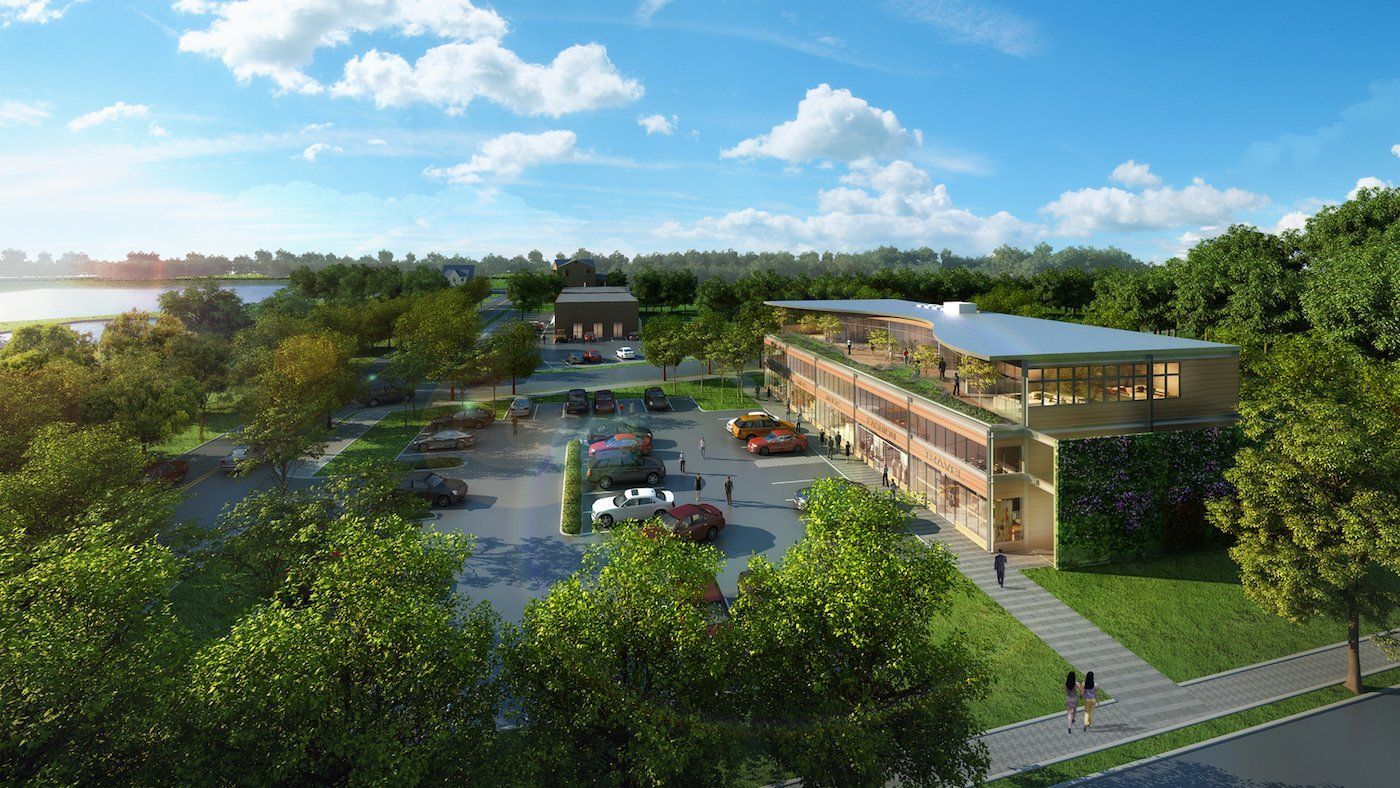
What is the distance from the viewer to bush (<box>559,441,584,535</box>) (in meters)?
28.9

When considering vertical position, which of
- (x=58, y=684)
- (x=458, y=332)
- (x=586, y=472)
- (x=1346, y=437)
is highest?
(x=458, y=332)

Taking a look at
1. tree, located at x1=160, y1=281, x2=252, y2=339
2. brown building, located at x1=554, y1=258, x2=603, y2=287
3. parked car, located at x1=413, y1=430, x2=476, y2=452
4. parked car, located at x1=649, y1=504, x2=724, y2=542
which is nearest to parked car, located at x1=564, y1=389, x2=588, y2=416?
parked car, located at x1=413, y1=430, x2=476, y2=452

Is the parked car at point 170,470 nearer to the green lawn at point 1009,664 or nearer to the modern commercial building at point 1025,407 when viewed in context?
the modern commercial building at point 1025,407

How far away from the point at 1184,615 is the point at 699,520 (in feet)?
55.8

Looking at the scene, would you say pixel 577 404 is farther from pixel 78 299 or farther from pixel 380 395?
pixel 78 299

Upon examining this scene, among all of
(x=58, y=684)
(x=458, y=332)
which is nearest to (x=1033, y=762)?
(x=58, y=684)

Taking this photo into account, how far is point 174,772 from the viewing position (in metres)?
9.09

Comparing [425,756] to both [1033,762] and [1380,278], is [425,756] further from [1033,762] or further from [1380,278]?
[1380,278]

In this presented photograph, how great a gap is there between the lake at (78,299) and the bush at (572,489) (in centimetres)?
6098

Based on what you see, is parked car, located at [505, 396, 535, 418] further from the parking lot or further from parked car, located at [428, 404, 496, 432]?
parked car, located at [428, 404, 496, 432]

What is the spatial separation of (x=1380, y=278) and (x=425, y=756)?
45769 millimetres

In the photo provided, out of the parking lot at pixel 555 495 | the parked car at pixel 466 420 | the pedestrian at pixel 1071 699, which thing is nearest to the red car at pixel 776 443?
the parking lot at pixel 555 495

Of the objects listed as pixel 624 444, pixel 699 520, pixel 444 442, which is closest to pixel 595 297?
pixel 444 442

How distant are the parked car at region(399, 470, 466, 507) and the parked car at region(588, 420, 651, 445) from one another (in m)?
10.1
